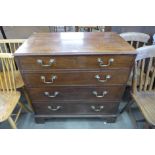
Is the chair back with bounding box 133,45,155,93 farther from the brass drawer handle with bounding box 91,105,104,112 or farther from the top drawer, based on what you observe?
the brass drawer handle with bounding box 91,105,104,112

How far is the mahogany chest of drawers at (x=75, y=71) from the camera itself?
3.39ft

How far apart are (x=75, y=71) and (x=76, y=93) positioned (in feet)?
0.89

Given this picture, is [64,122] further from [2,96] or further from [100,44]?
[100,44]

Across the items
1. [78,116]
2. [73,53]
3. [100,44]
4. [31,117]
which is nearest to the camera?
[73,53]

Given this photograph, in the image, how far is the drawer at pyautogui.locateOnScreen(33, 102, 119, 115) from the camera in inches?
54.9

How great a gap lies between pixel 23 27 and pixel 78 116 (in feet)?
4.18

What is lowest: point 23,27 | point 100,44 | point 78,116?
point 78,116

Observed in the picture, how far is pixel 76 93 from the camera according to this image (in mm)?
1293

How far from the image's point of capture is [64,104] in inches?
54.9

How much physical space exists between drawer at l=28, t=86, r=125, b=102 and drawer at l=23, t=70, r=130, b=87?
0.06 meters

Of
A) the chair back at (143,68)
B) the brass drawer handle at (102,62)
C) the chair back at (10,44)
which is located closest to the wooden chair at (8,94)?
the chair back at (10,44)

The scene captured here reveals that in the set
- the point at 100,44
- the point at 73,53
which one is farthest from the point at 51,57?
the point at 100,44

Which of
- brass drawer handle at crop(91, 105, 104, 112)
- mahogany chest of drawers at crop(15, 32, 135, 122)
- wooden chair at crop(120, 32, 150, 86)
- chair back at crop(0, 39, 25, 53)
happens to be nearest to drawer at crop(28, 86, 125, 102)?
mahogany chest of drawers at crop(15, 32, 135, 122)

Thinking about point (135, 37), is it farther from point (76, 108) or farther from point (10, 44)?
point (10, 44)
